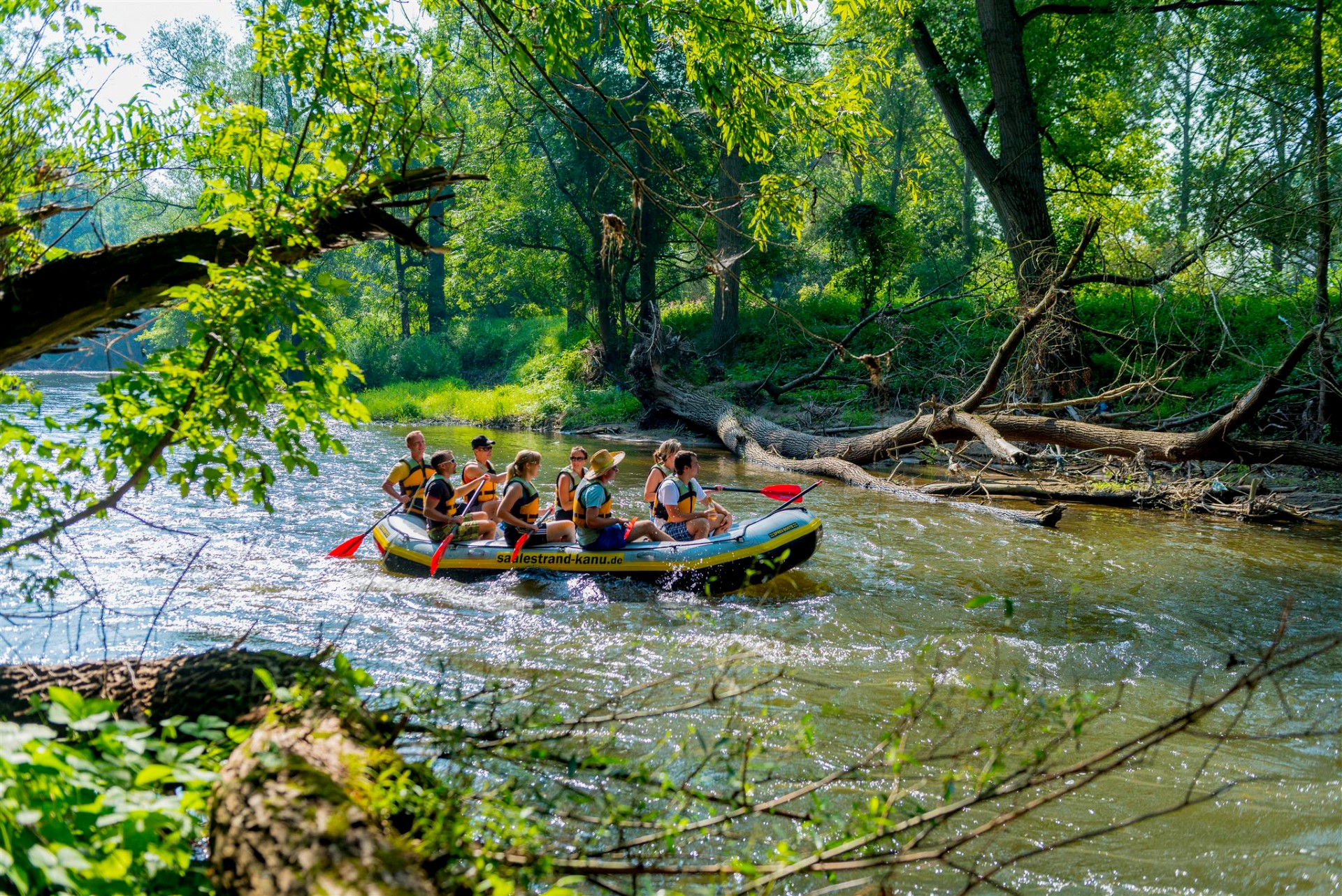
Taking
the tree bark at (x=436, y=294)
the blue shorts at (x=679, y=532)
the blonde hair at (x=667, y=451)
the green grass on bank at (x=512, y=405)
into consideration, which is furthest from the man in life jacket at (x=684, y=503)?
the tree bark at (x=436, y=294)

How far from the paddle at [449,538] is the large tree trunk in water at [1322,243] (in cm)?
803

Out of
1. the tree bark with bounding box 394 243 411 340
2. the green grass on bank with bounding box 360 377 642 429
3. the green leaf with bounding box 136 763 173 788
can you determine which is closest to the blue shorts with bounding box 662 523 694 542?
the green leaf with bounding box 136 763 173 788

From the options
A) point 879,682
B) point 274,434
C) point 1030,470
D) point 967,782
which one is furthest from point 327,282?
point 1030,470

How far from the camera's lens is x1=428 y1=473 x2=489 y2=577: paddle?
8.07 meters

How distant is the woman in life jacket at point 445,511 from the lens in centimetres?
856

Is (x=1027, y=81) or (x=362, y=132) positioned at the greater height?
(x=1027, y=81)

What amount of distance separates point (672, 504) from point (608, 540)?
80 centimetres

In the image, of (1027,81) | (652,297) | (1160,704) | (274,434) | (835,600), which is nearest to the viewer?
(274,434)

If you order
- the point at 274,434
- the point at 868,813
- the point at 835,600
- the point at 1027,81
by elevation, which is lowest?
the point at 835,600

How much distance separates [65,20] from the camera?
4.12 meters

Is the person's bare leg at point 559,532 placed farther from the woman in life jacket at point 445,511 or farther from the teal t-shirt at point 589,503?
the woman in life jacket at point 445,511

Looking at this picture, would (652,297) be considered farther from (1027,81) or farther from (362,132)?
(362,132)

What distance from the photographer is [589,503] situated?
25.9 feet

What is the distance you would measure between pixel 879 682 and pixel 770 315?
56.8 ft
